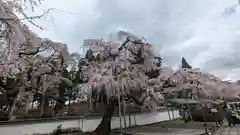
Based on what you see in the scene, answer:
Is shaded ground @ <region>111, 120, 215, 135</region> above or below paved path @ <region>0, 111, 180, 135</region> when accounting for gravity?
below

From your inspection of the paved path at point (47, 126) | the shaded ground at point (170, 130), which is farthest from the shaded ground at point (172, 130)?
the paved path at point (47, 126)

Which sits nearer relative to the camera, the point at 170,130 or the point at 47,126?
the point at 47,126

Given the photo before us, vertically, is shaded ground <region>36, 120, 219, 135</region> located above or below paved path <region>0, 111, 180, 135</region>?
below

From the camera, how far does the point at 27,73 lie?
42.9 ft

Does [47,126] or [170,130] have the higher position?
[47,126]

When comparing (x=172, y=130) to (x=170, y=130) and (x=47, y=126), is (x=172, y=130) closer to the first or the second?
(x=170, y=130)

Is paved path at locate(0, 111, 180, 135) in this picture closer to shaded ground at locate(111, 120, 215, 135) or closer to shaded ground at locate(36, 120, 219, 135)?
shaded ground at locate(36, 120, 219, 135)

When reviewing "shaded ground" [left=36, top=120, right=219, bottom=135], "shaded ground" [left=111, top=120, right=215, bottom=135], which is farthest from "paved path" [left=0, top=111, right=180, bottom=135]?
"shaded ground" [left=111, top=120, right=215, bottom=135]

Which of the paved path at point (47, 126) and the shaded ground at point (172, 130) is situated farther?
the shaded ground at point (172, 130)

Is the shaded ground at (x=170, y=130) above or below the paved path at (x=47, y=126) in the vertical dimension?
below

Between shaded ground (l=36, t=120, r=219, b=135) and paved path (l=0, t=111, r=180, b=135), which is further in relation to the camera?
shaded ground (l=36, t=120, r=219, b=135)

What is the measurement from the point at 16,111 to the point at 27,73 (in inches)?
128

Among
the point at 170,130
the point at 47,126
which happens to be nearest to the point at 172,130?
the point at 170,130

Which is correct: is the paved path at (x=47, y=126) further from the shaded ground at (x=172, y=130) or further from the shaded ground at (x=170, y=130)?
the shaded ground at (x=172, y=130)
